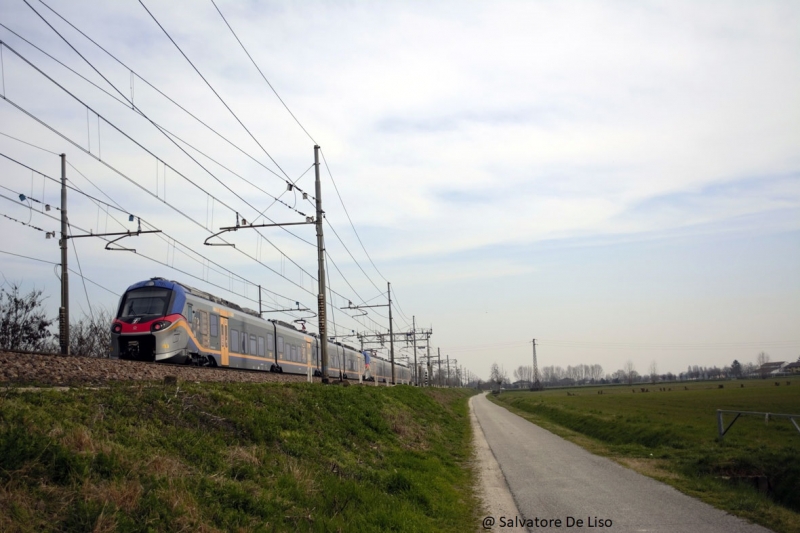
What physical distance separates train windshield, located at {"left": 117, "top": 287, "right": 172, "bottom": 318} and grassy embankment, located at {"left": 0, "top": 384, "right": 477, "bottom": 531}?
7722 millimetres

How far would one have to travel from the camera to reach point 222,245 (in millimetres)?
22469

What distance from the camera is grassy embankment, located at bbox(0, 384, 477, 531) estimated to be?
604 cm

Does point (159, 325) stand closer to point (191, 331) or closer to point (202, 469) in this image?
point (191, 331)

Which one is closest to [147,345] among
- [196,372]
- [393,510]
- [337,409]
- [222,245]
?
[196,372]

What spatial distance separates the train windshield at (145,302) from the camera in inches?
816

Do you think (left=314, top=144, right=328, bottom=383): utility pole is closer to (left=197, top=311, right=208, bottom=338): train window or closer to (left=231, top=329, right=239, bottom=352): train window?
(left=197, top=311, right=208, bottom=338): train window

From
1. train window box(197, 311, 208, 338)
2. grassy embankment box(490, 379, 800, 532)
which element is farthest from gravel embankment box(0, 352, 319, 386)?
grassy embankment box(490, 379, 800, 532)

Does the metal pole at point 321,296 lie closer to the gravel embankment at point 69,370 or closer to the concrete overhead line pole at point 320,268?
the concrete overhead line pole at point 320,268

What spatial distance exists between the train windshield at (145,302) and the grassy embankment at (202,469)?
7722 millimetres

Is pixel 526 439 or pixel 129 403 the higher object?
pixel 129 403

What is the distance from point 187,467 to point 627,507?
7.59 metres

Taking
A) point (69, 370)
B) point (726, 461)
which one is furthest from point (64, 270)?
point (726, 461)

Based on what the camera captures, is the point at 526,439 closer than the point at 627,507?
No

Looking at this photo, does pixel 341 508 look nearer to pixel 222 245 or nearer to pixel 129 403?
pixel 129 403
